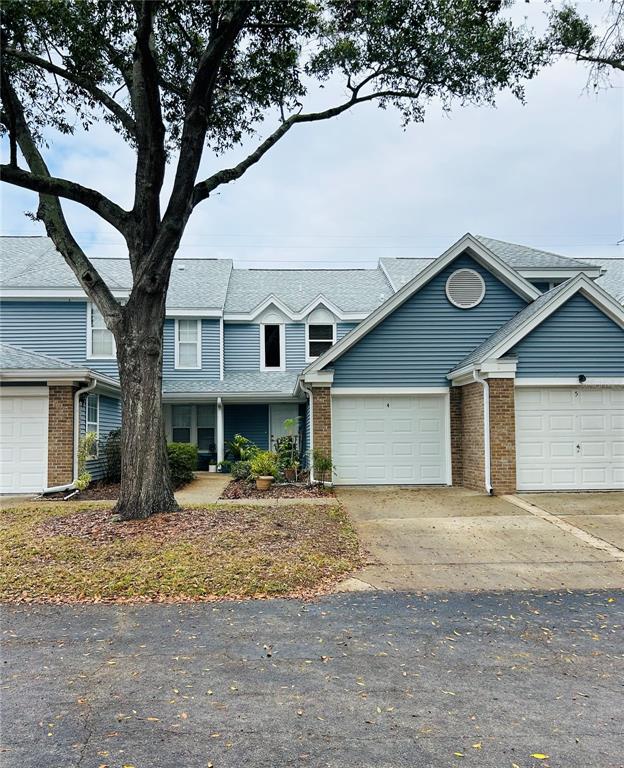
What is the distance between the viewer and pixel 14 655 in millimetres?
4785

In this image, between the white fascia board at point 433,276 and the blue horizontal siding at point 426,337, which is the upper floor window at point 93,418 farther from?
the blue horizontal siding at point 426,337

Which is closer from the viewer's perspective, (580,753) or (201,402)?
(580,753)

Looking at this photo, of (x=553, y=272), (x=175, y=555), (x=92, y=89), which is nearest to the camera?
(x=175, y=555)

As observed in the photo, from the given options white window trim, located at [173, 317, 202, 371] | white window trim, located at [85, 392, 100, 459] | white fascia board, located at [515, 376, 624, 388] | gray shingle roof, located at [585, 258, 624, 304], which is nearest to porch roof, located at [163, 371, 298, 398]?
white window trim, located at [173, 317, 202, 371]

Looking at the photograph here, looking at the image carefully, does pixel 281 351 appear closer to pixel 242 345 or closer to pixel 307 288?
pixel 242 345

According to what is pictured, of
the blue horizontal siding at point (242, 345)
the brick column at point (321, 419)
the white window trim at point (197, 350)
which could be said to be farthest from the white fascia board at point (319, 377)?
the white window trim at point (197, 350)

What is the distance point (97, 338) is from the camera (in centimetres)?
1973

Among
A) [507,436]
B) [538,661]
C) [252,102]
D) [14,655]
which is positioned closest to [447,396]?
[507,436]

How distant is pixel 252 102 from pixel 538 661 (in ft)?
40.4

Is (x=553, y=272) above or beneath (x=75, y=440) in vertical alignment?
above

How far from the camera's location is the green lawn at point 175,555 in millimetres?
6473

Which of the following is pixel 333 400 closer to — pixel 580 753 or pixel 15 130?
pixel 15 130

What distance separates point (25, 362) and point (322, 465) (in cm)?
740

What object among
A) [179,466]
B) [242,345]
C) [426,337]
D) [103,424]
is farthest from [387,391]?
[242,345]
